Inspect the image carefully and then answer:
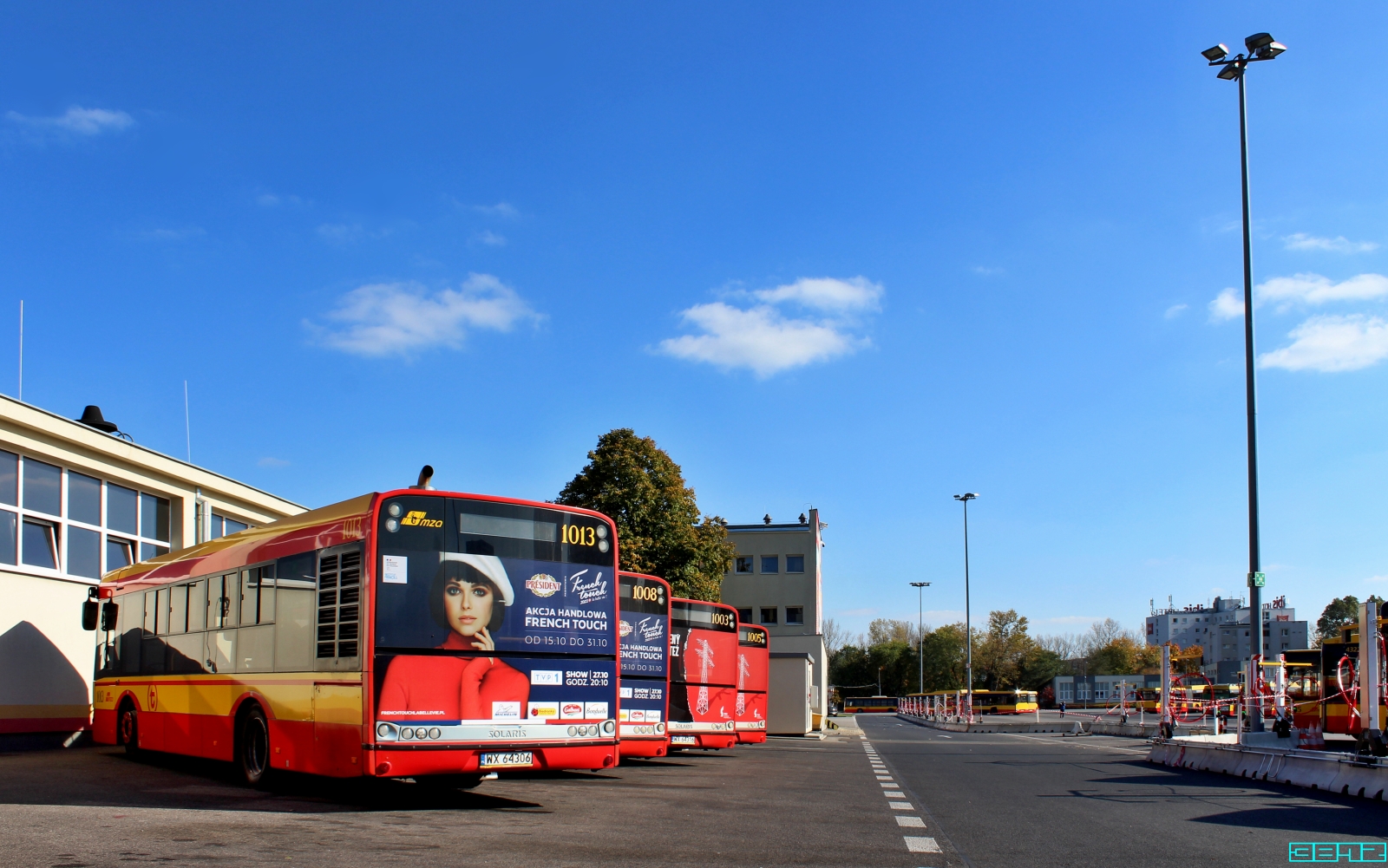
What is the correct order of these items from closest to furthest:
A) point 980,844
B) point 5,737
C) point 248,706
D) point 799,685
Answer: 1. point 980,844
2. point 248,706
3. point 5,737
4. point 799,685

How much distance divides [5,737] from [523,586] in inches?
533

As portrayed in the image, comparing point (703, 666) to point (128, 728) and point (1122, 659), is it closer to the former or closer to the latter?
point (128, 728)

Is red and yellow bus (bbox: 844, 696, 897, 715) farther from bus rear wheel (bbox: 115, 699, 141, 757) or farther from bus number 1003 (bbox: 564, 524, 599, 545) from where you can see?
bus number 1003 (bbox: 564, 524, 599, 545)

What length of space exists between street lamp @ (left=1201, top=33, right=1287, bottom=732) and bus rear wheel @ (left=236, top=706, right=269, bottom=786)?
1705 centimetres

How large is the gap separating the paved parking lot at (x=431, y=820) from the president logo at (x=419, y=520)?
2.62 m

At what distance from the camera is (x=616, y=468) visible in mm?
37375

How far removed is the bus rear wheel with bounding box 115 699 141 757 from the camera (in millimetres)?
16594

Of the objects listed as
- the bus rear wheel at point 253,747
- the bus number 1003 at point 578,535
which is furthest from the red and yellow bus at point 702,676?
the bus rear wheel at point 253,747

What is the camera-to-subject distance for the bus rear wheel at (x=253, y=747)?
487 inches

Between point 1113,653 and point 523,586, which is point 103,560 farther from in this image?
point 1113,653

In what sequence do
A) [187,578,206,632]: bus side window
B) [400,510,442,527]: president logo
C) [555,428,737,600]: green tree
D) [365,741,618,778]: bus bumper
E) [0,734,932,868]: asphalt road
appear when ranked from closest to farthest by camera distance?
[0,734,932,868]: asphalt road, [365,741,618,778]: bus bumper, [400,510,442,527]: president logo, [187,578,206,632]: bus side window, [555,428,737,600]: green tree

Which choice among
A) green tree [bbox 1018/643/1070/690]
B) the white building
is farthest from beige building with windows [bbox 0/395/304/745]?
green tree [bbox 1018/643/1070/690]

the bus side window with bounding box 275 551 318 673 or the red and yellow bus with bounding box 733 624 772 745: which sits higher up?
the bus side window with bounding box 275 551 318 673

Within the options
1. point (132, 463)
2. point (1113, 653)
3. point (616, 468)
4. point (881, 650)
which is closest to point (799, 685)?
point (616, 468)
